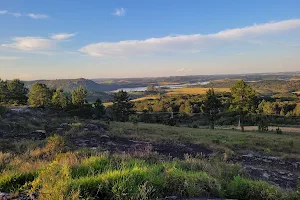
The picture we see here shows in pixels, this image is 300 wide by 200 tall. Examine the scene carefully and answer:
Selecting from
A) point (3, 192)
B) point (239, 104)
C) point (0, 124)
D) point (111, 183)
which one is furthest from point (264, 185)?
point (239, 104)

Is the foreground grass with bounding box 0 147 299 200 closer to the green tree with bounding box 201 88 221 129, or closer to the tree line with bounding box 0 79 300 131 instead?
the tree line with bounding box 0 79 300 131

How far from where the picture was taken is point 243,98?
147 ft

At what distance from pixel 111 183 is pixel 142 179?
0.66 meters

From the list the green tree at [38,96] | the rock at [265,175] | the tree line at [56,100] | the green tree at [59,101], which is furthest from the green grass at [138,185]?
the green tree at [38,96]

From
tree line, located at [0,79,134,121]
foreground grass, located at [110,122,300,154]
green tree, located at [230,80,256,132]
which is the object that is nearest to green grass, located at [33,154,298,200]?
foreground grass, located at [110,122,300,154]

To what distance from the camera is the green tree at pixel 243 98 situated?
4416 cm

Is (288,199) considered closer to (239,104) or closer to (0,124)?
(0,124)

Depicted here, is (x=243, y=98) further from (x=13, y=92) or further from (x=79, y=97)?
(x=13, y=92)

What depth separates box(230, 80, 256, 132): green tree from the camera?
44.2 m

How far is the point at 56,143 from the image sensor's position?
33.3ft

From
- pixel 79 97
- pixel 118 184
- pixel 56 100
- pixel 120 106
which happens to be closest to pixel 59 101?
pixel 56 100

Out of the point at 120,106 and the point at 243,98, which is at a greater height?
the point at 243,98

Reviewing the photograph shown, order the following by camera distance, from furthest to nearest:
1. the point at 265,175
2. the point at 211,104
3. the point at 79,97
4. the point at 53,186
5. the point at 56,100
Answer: the point at 79,97
the point at 56,100
the point at 211,104
the point at 265,175
the point at 53,186

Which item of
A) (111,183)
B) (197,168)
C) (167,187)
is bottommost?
(197,168)
